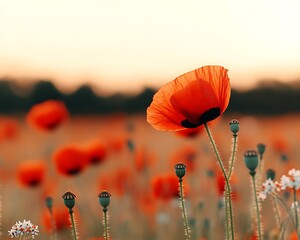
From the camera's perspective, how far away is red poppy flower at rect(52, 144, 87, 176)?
3.62m

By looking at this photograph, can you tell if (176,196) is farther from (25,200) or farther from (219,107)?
(25,200)

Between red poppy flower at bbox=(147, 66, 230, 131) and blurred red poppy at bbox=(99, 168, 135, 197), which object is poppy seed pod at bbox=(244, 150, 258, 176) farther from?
blurred red poppy at bbox=(99, 168, 135, 197)

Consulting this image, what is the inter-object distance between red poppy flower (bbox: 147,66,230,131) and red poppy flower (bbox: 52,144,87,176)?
1589mm

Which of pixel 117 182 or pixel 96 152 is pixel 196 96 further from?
pixel 117 182

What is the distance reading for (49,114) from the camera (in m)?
4.57

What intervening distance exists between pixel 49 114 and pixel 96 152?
1.84ft

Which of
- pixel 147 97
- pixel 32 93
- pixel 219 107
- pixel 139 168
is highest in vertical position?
pixel 32 93

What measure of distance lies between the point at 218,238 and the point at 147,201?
1.47 ft

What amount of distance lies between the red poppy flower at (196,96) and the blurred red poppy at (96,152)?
6.71 feet

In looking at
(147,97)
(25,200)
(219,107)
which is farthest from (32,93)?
(219,107)

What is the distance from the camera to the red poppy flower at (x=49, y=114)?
455cm

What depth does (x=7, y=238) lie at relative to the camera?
4051 millimetres

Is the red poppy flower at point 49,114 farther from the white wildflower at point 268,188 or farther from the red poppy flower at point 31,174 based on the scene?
the white wildflower at point 268,188

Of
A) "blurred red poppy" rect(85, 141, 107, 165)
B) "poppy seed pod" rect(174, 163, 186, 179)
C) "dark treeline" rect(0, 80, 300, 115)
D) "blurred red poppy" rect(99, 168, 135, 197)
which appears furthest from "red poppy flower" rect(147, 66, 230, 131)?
"dark treeline" rect(0, 80, 300, 115)
